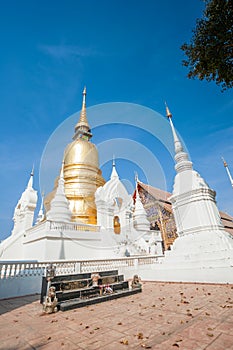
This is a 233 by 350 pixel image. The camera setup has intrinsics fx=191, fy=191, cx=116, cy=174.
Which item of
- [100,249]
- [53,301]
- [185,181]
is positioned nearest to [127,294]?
[53,301]

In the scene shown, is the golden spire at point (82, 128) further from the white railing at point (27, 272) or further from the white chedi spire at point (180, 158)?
the white railing at point (27, 272)

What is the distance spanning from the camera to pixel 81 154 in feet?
84.6

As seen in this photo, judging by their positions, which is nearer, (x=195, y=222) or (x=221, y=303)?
(x=221, y=303)

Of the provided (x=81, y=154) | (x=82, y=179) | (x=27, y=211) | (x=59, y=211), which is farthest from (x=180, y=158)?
(x=81, y=154)

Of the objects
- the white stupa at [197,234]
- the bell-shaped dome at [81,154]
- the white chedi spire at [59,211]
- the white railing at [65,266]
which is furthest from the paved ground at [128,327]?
the bell-shaped dome at [81,154]

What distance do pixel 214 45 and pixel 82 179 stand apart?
19270mm

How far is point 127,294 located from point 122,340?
3.79 meters

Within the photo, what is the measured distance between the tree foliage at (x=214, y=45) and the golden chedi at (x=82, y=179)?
1639cm

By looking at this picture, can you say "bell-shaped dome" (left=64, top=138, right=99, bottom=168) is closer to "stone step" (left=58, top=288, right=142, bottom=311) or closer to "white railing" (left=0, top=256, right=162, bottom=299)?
"white railing" (left=0, top=256, right=162, bottom=299)

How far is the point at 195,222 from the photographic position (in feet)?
33.0

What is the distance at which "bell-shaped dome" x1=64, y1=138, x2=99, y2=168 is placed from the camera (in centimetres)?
2528

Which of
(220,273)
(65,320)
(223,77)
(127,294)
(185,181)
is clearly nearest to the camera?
(65,320)

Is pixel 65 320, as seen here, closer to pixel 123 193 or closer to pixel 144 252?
pixel 144 252

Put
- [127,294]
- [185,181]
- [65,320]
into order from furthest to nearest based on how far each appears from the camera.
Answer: [185,181] < [127,294] < [65,320]
